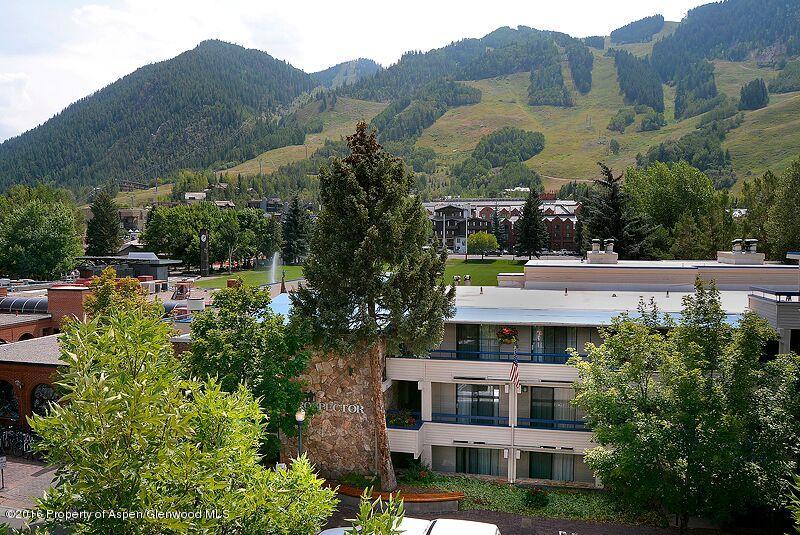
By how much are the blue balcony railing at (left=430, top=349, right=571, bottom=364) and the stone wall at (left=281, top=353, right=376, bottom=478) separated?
10.8 ft

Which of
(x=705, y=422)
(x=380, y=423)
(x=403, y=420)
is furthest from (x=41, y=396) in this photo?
(x=705, y=422)

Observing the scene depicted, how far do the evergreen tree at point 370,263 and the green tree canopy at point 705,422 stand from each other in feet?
22.8

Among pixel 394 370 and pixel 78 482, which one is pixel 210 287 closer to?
pixel 394 370

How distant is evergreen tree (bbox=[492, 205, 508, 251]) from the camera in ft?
390

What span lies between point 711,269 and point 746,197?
155 feet

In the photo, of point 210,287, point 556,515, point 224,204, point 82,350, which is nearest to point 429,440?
point 556,515

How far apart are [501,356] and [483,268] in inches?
2388

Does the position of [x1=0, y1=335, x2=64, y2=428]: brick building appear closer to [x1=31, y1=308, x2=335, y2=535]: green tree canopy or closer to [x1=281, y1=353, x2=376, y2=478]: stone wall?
[x1=281, y1=353, x2=376, y2=478]: stone wall

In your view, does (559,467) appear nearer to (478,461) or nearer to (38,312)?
(478,461)

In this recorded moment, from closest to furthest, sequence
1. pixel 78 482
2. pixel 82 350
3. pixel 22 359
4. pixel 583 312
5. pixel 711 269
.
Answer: pixel 78 482 → pixel 82 350 → pixel 583 312 → pixel 22 359 → pixel 711 269

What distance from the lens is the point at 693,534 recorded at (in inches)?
756

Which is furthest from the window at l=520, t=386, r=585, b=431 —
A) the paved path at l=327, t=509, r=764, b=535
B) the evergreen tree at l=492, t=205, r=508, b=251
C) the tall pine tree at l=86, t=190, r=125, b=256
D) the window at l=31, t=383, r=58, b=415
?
the evergreen tree at l=492, t=205, r=508, b=251

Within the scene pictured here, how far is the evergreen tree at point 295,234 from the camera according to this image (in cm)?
9669

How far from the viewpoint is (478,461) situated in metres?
24.0
